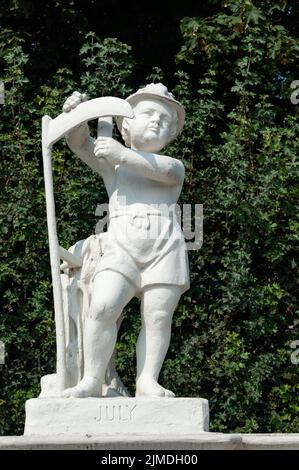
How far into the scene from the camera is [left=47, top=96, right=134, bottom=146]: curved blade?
23.3 ft

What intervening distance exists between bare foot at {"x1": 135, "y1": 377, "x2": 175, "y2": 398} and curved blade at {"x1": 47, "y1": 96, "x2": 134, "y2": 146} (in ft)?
4.93

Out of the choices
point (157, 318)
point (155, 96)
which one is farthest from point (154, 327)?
point (155, 96)

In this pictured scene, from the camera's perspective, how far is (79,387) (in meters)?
6.96

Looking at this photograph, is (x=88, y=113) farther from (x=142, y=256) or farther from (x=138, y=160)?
(x=142, y=256)

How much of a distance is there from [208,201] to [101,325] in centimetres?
373

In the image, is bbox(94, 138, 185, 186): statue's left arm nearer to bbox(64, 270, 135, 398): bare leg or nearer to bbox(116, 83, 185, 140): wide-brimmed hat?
bbox(116, 83, 185, 140): wide-brimmed hat

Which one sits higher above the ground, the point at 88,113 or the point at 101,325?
the point at 88,113

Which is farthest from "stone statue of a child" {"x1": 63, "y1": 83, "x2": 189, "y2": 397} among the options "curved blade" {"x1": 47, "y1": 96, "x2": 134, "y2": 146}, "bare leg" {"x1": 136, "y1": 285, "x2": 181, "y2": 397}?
"curved blade" {"x1": 47, "y1": 96, "x2": 134, "y2": 146}

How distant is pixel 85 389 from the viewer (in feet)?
22.9

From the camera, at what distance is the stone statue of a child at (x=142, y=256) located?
23.1 ft

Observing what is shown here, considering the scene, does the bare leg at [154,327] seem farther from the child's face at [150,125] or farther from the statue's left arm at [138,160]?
the child's face at [150,125]

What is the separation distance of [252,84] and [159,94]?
356cm

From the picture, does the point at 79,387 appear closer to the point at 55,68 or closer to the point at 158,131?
the point at 158,131

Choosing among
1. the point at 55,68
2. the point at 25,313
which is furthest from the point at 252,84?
the point at 25,313
